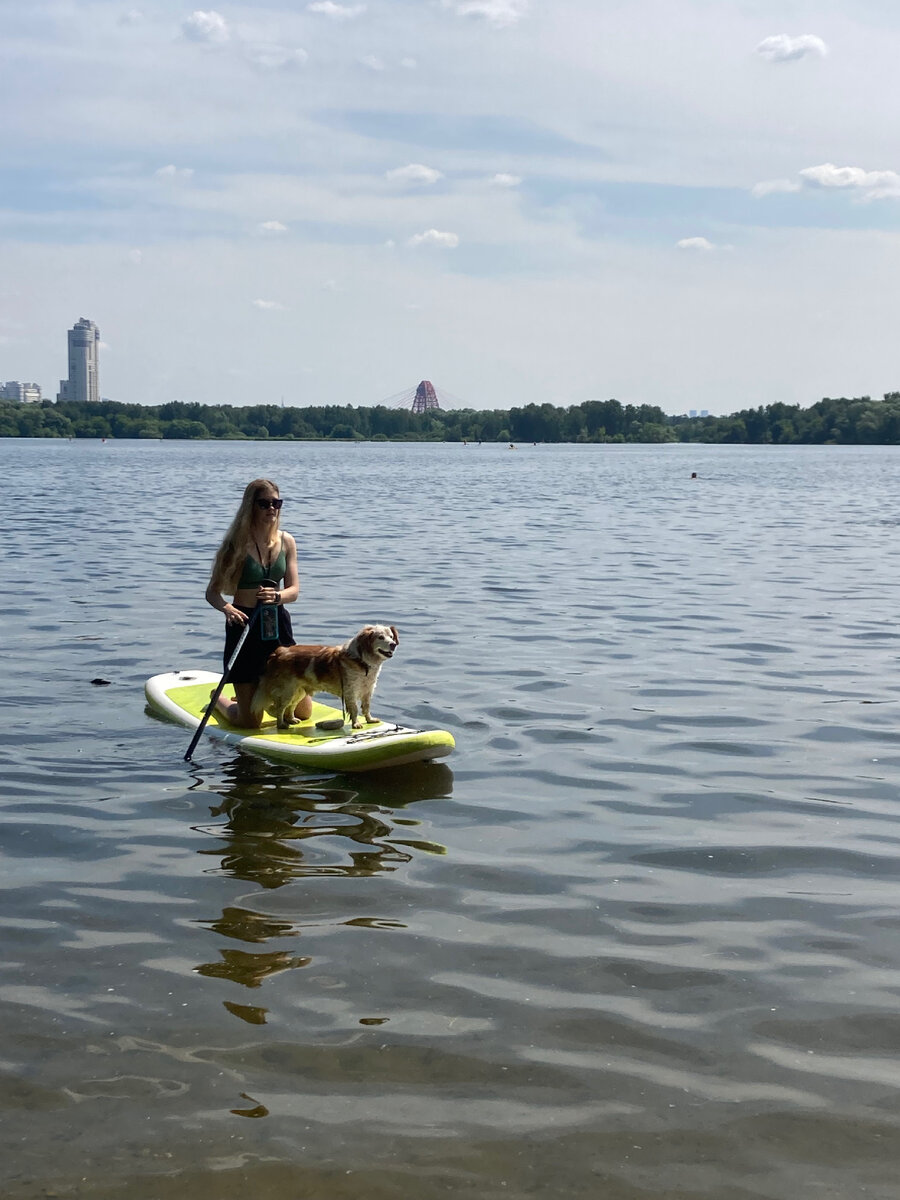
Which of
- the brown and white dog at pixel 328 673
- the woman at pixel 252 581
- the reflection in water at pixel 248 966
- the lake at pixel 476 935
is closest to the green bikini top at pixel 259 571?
the woman at pixel 252 581

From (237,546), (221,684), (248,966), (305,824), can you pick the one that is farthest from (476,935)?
(237,546)

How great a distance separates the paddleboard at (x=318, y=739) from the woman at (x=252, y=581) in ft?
0.74

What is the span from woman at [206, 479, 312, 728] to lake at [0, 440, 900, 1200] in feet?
2.15

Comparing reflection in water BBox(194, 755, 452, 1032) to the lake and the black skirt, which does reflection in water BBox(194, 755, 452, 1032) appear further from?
the black skirt

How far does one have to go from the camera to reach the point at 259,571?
372 inches

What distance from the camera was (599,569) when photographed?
2155 centimetres

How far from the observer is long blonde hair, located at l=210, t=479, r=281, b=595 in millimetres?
9164

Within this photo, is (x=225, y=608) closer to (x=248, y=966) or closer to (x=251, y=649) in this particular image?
(x=251, y=649)

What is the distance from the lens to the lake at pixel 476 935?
4.19 meters

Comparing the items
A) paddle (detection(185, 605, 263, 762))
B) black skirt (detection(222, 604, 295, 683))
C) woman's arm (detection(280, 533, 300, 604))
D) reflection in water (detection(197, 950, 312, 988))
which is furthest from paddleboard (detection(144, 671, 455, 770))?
reflection in water (detection(197, 950, 312, 988))

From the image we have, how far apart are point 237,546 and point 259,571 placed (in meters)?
0.30

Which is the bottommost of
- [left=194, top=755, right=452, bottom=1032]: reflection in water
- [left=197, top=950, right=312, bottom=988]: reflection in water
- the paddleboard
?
[left=197, top=950, right=312, bottom=988]: reflection in water

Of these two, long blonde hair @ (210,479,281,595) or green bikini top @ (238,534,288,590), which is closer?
long blonde hair @ (210,479,281,595)

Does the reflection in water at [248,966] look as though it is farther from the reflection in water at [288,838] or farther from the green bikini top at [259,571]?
the green bikini top at [259,571]
